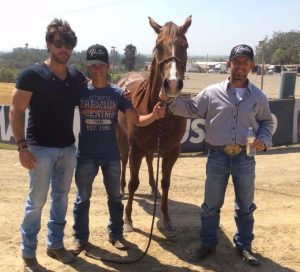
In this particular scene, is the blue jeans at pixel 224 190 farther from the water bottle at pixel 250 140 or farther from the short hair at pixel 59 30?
the short hair at pixel 59 30

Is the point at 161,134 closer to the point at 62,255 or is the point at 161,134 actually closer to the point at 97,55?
the point at 97,55

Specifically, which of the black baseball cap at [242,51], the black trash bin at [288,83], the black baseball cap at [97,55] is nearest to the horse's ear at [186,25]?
the black baseball cap at [242,51]

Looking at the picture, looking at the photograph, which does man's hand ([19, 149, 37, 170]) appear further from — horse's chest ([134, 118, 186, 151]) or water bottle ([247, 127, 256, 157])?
water bottle ([247, 127, 256, 157])

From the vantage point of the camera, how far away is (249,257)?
4.13m

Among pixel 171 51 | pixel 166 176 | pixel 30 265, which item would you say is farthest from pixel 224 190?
pixel 30 265

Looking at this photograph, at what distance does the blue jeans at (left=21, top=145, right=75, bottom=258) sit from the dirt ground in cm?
32

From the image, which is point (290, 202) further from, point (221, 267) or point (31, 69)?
point (31, 69)

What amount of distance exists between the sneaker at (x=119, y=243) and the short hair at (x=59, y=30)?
219 centimetres

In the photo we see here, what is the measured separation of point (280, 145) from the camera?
10.4m

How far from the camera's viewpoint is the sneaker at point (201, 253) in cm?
421

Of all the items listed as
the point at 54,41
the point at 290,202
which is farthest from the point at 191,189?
the point at 54,41

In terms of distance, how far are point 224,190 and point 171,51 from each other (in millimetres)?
1468

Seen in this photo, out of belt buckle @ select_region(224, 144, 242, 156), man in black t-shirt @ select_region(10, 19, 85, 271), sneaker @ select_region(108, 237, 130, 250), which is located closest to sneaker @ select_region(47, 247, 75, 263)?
man in black t-shirt @ select_region(10, 19, 85, 271)

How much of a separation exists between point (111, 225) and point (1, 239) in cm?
126
